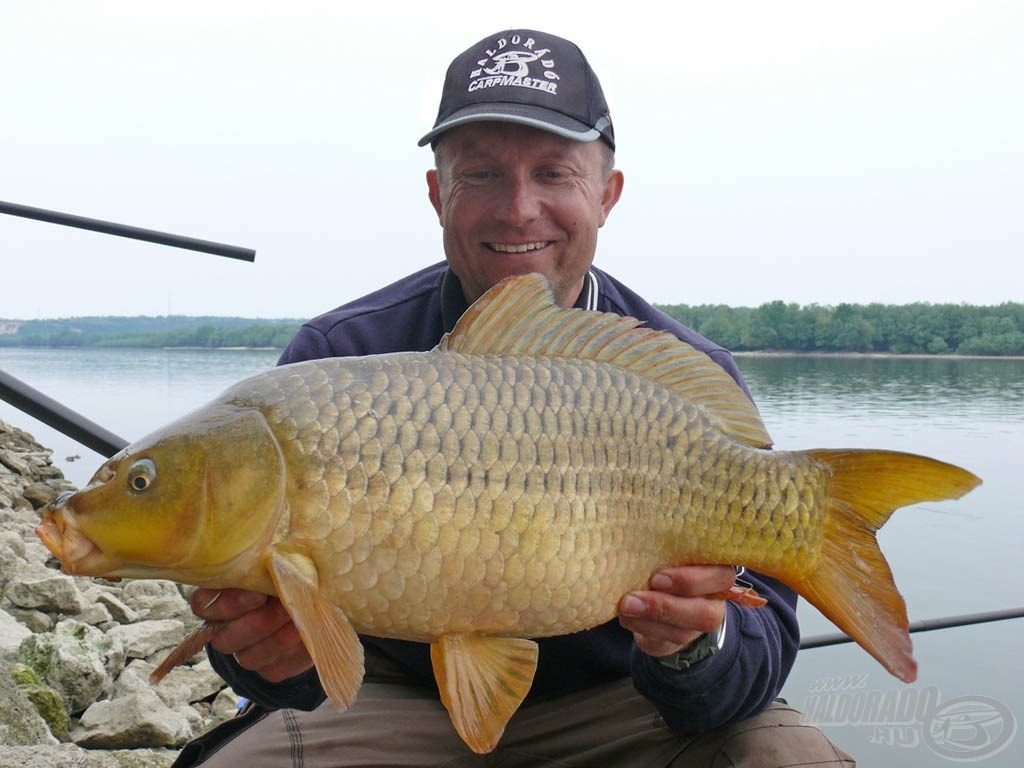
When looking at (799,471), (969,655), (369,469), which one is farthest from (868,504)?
(969,655)

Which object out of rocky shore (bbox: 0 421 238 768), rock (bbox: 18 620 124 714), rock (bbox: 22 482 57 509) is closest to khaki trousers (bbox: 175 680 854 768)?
rocky shore (bbox: 0 421 238 768)

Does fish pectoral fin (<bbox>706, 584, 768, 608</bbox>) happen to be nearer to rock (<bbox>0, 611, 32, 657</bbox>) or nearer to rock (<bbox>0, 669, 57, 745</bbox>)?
rock (<bbox>0, 669, 57, 745</bbox>)

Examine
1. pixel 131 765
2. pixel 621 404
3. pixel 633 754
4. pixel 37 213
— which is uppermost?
pixel 37 213

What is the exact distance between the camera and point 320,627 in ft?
3.97

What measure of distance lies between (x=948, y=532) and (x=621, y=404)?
6354mm

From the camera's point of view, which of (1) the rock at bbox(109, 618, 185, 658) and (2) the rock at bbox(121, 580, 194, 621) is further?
(2) the rock at bbox(121, 580, 194, 621)

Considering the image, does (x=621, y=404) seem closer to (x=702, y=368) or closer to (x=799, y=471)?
(x=702, y=368)

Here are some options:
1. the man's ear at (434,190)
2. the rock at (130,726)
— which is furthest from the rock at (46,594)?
the man's ear at (434,190)

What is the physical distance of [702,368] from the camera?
150 cm

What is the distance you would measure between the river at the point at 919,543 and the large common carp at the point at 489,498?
1.25m

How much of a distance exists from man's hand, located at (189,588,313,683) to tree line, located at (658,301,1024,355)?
32.4 feet

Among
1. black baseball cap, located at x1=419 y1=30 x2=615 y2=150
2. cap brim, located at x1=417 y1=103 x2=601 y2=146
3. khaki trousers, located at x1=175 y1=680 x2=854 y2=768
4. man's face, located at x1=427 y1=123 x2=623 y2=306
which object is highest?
black baseball cap, located at x1=419 y1=30 x2=615 y2=150

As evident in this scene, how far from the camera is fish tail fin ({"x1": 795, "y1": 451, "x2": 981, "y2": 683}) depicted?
1.37m

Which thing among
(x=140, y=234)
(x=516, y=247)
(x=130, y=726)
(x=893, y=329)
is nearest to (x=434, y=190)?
(x=516, y=247)
